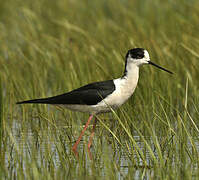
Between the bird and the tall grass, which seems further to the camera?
the bird

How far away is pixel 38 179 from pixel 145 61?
2.58 metres

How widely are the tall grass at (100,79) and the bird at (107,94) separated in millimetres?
226

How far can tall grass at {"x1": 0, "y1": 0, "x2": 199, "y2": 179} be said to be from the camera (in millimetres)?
5258

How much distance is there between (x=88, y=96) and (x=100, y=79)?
1.38 metres

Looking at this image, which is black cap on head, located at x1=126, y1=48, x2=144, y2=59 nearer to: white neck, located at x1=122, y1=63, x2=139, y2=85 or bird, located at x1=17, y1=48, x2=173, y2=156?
bird, located at x1=17, y1=48, x2=173, y2=156

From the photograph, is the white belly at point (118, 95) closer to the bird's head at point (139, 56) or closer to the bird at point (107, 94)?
the bird at point (107, 94)

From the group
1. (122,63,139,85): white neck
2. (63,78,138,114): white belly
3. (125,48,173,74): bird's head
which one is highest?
(125,48,173,74): bird's head

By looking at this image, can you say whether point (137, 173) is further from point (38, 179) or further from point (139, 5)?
point (139, 5)

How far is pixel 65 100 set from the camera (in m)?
6.72

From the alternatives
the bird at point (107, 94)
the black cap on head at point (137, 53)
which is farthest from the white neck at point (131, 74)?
the black cap on head at point (137, 53)

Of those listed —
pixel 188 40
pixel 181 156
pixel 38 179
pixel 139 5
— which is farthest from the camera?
pixel 139 5

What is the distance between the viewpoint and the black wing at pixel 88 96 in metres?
6.60

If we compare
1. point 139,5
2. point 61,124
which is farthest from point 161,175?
point 139,5

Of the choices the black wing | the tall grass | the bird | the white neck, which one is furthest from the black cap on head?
the tall grass
